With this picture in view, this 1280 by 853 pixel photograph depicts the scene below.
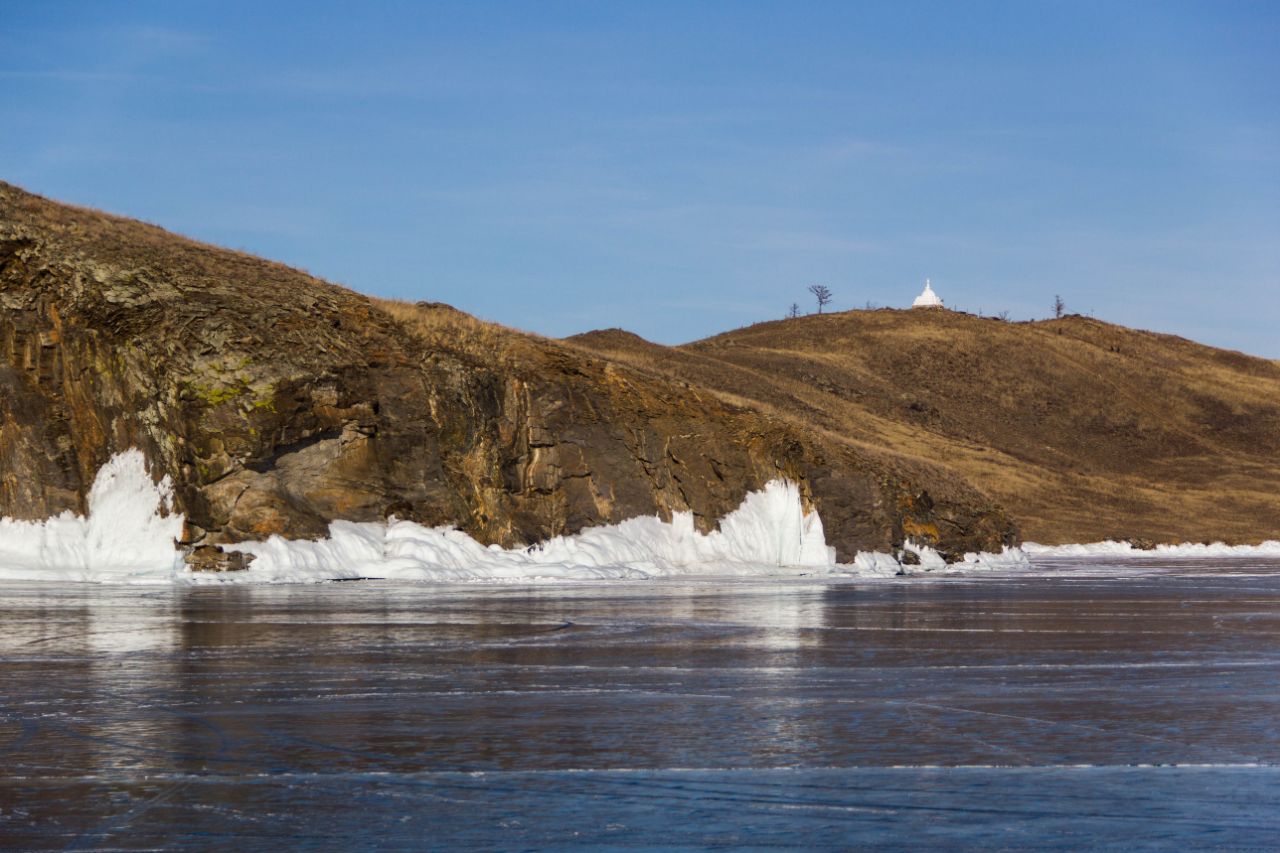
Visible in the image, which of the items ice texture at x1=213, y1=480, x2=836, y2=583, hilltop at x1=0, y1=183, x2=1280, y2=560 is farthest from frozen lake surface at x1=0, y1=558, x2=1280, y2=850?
hilltop at x1=0, y1=183, x2=1280, y2=560

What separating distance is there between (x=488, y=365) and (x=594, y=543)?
615 centimetres

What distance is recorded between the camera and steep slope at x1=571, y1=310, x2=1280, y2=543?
4188 inches

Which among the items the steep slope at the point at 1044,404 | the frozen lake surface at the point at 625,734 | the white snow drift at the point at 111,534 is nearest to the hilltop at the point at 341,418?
the white snow drift at the point at 111,534

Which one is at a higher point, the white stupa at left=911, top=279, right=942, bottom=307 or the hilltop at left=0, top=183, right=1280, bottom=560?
the white stupa at left=911, top=279, right=942, bottom=307

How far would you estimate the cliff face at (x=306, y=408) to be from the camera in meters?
34.3

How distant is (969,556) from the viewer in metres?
59.9

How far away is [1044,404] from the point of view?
141m

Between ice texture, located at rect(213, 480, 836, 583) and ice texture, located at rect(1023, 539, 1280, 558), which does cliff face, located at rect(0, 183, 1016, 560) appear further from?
ice texture, located at rect(1023, 539, 1280, 558)

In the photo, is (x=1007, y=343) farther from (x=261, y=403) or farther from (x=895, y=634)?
(x=895, y=634)

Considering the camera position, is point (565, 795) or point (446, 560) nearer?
point (565, 795)

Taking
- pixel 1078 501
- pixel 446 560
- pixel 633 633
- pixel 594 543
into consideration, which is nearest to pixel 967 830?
pixel 633 633

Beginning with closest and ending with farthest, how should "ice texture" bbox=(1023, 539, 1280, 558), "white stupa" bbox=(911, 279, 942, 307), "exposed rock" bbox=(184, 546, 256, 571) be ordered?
1. "exposed rock" bbox=(184, 546, 256, 571)
2. "ice texture" bbox=(1023, 539, 1280, 558)
3. "white stupa" bbox=(911, 279, 942, 307)

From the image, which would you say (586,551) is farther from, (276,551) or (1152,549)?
(1152,549)

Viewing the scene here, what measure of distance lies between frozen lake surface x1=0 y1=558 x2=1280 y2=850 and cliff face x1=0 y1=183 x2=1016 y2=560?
1362 cm
